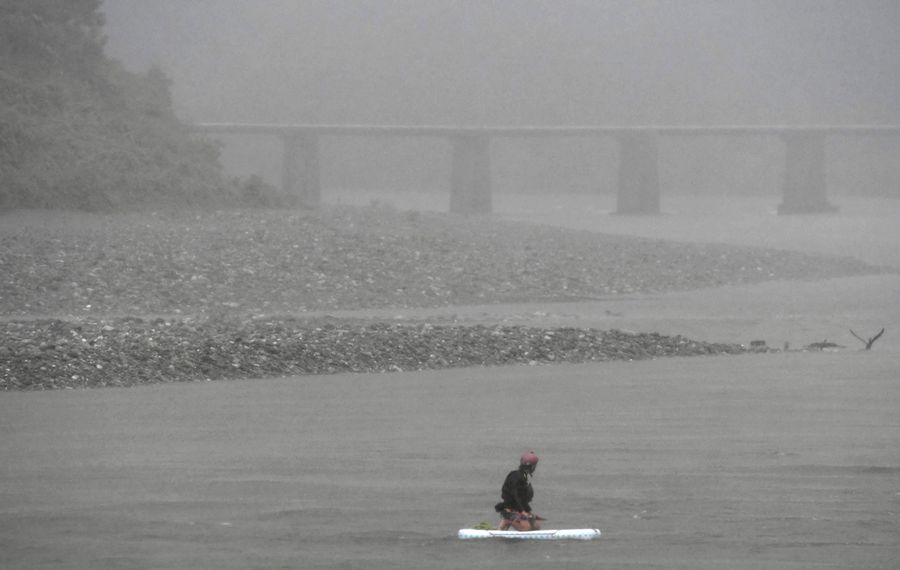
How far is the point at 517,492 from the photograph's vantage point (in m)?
10.2

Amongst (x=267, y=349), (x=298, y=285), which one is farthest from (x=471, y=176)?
(x=267, y=349)

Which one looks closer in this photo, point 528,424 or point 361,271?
point 528,424

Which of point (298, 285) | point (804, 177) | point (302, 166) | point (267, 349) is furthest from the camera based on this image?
point (804, 177)

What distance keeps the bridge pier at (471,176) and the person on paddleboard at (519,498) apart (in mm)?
58504

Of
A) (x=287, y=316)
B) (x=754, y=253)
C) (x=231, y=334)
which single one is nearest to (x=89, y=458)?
(x=231, y=334)

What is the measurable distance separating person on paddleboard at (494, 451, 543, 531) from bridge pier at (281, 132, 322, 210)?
56718 mm

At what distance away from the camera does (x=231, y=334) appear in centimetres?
2219

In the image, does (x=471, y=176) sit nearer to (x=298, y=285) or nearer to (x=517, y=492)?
(x=298, y=285)

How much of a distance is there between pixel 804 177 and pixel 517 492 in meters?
69.8

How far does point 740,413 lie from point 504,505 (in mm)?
7315

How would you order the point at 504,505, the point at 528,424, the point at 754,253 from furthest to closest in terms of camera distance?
the point at 754,253 → the point at 528,424 → the point at 504,505

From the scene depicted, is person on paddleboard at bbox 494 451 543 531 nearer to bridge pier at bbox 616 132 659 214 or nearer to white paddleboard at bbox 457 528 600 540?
white paddleboard at bbox 457 528 600 540

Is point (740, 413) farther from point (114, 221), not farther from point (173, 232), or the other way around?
point (114, 221)

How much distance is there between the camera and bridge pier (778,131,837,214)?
251 feet
